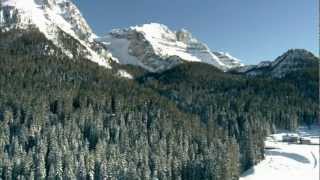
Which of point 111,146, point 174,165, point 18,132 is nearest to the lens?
point 174,165

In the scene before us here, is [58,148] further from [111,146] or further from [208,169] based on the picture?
[208,169]

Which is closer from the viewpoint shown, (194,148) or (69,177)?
(69,177)

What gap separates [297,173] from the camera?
18525 centimetres

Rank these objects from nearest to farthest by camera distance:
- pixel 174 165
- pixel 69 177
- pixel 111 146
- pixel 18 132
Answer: pixel 69 177
pixel 174 165
pixel 111 146
pixel 18 132

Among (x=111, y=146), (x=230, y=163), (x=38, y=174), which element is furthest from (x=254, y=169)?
(x=38, y=174)

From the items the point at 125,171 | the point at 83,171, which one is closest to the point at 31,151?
the point at 83,171

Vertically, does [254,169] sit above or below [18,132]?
below

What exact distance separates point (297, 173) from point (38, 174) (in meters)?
84.6

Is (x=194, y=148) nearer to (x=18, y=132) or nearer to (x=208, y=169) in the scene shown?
(x=208, y=169)

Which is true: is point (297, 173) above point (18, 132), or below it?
below

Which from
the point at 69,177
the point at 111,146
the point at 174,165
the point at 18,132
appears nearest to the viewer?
the point at 69,177

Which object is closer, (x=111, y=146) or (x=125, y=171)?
(x=125, y=171)

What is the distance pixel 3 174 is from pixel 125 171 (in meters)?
36.0

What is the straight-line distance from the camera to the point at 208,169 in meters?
163
